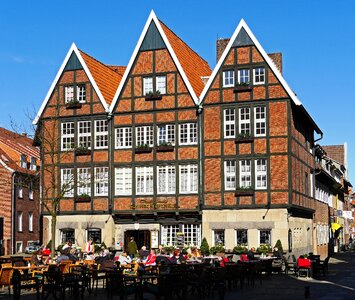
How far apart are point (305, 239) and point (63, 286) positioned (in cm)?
2756

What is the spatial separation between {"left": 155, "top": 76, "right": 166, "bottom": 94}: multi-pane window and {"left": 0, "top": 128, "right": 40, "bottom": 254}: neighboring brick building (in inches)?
585

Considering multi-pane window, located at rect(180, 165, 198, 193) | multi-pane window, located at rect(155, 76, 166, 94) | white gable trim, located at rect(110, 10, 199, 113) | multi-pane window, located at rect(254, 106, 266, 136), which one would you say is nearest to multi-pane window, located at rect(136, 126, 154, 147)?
white gable trim, located at rect(110, 10, 199, 113)

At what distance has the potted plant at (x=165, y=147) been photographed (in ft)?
132

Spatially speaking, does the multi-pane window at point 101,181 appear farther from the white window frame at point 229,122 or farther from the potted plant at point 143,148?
the white window frame at point 229,122

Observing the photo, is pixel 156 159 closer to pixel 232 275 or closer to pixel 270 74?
pixel 270 74

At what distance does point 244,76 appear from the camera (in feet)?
129

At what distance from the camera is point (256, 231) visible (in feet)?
126

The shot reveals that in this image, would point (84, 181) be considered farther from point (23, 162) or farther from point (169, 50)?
point (23, 162)

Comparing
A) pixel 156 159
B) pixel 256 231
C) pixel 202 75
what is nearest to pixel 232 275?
pixel 256 231

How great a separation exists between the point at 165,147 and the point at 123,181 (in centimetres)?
351

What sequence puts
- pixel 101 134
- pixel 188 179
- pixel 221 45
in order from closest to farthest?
pixel 188 179
pixel 101 134
pixel 221 45

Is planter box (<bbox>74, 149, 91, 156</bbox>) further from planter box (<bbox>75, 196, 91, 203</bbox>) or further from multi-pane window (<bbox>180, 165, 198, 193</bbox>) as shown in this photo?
multi-pane window (<bbox>180, 165, 198, 193</bbox>)

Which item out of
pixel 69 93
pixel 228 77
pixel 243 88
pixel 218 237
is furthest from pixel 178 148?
pixel 69 93

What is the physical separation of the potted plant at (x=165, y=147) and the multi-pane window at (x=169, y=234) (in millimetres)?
4645
